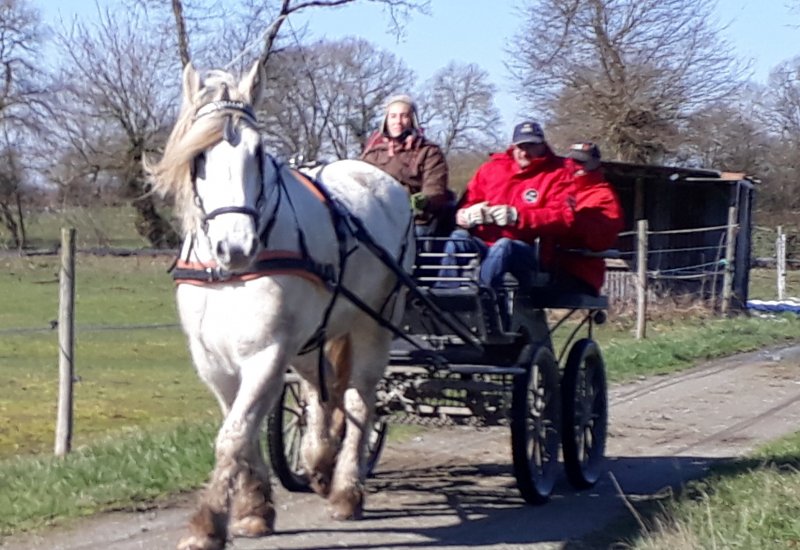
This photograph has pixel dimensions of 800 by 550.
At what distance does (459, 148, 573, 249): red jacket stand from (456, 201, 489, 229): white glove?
0.71ft

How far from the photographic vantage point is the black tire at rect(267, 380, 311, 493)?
23.5 ft

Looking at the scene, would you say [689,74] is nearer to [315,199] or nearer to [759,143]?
[759,143]

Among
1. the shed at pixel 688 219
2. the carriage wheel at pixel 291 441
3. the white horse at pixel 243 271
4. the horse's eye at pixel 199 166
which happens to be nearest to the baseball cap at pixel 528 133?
the white horse at pixel 243 271

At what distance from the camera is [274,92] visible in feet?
108

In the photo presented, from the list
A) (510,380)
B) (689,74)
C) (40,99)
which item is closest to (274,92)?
(689,74)

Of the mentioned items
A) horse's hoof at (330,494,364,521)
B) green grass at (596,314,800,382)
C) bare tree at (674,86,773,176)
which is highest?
bare tree at (674,86,773,176)

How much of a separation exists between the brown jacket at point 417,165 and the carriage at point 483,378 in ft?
0.90

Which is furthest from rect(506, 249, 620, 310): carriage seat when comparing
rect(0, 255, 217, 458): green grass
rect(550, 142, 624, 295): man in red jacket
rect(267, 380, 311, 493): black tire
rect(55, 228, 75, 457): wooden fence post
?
rect(0, 255, 217, 458): green grass

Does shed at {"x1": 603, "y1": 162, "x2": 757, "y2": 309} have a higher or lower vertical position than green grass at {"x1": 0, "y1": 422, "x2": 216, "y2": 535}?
higher

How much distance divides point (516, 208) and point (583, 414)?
1.34m

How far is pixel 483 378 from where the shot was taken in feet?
25.2

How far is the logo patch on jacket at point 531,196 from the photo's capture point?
7.51m

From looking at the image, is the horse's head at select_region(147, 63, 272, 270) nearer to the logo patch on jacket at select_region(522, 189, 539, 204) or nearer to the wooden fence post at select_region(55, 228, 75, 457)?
the logo patch on jacket at select_region(522, 189, 539, 204)

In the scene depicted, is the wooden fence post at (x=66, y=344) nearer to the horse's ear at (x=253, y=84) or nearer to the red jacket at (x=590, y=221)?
the red jacket at (x=590, y=221)
